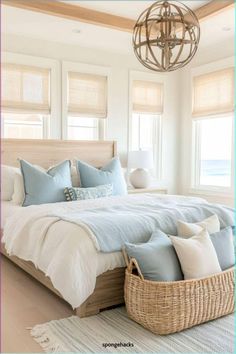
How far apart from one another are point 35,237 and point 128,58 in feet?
11.6

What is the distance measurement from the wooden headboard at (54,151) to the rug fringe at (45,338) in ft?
8.31

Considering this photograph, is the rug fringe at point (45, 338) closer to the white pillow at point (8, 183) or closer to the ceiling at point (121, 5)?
the white pillow at point (8, 183)

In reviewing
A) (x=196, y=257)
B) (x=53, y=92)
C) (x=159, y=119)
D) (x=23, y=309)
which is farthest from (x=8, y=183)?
(x=159, y=119)

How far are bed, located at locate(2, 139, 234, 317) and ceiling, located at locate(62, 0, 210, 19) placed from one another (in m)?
2.05

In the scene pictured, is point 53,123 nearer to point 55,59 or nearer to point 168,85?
point 55,59

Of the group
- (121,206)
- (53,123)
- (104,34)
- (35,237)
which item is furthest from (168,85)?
(35,237)

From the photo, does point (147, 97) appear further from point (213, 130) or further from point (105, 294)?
point (105, 294)

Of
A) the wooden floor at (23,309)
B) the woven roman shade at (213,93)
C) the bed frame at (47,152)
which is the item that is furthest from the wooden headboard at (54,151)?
the wooden floor at (23,309)

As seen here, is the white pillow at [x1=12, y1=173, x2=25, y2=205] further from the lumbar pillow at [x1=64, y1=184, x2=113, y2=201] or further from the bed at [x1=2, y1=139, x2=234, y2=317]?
the lumbar pillow at [x1=64, y1=184, x2=113, y2=201]

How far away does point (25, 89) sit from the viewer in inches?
186

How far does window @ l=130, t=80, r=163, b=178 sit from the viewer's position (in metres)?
5.64

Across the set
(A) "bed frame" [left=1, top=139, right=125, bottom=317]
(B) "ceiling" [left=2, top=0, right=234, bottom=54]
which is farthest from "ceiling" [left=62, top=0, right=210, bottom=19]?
(A) "bed frame" [left=1, top=139, right=125, bottom=317]

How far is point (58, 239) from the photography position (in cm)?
264

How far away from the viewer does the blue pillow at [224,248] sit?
2701mm
